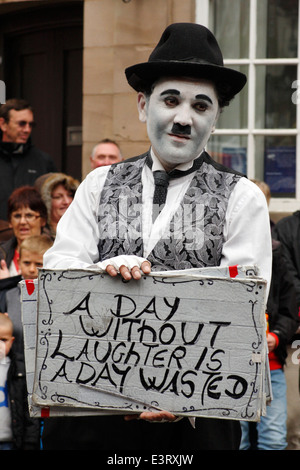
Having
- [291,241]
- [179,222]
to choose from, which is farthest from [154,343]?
[291,241]

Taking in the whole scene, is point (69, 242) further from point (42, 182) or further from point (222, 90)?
point (42, 182)

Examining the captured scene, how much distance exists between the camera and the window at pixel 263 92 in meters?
6.38

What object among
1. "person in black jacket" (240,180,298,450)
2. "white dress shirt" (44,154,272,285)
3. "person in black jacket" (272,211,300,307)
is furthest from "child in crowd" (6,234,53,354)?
"white dress shirt" (44,154,272,285)

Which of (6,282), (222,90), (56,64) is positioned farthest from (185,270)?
(56,64)

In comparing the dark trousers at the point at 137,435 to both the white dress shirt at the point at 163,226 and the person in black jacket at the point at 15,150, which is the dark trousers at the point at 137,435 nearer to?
the white dress shirt at the point at 163,226

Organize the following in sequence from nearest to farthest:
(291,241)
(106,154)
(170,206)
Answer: (170,206) < (291,241) < (106,154)

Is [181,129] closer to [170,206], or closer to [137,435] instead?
[170,206]

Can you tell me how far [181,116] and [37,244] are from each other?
2.04 metres

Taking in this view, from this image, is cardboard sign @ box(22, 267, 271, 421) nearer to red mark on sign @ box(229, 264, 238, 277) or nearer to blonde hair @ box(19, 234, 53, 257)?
red mark on sign @ box(229, 264, 238, 277)

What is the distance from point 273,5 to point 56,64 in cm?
202

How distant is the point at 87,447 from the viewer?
3.02m

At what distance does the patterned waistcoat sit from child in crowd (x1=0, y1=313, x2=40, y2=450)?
161cm

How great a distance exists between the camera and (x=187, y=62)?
9.69 ft

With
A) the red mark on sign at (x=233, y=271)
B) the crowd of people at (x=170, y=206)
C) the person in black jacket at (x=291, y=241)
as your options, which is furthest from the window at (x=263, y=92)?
the red mark on sign at (x=233, y=271)
